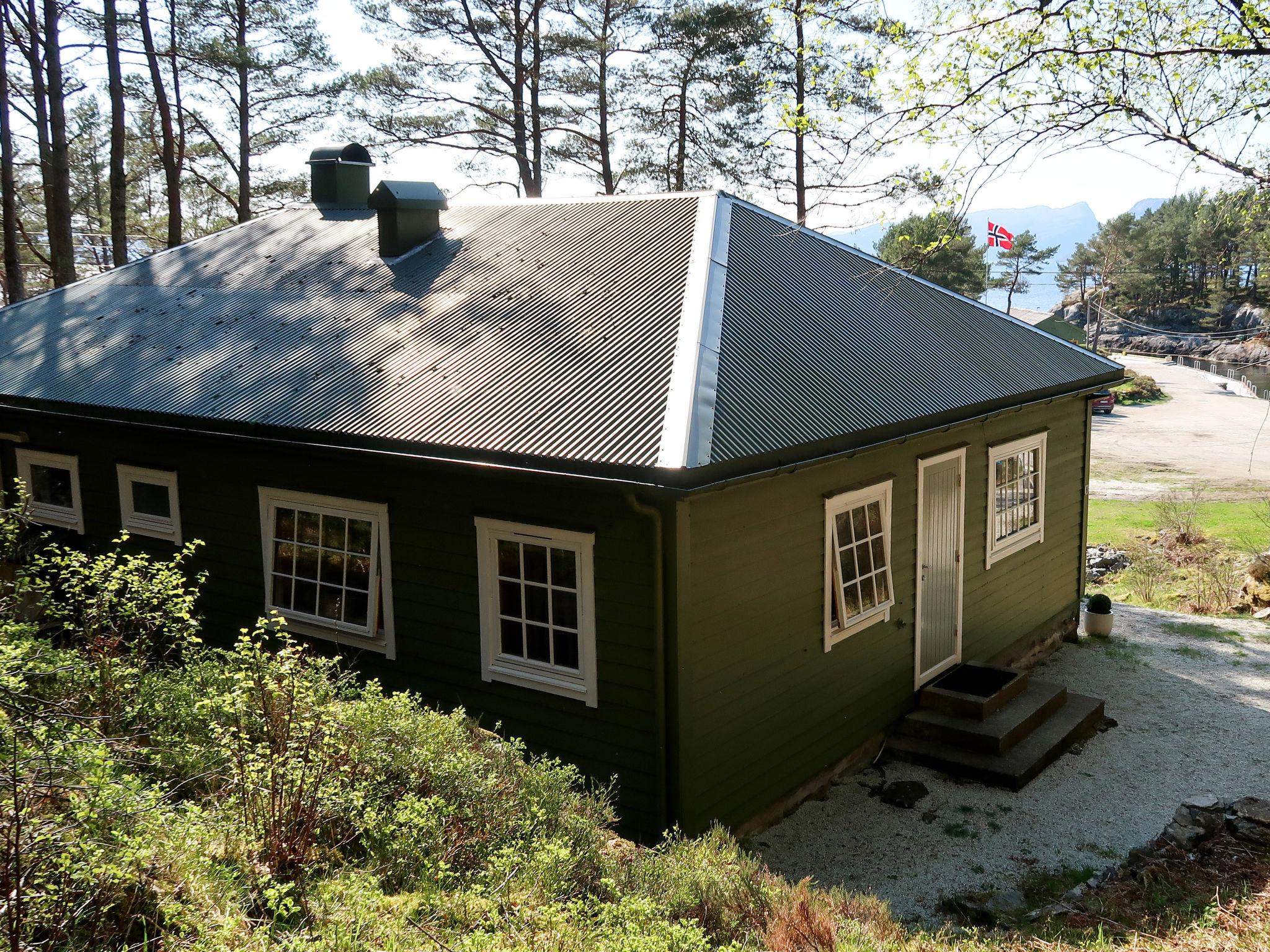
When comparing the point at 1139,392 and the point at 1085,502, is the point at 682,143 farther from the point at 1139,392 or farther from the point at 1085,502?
the point at 1139,392

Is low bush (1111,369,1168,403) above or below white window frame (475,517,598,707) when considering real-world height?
below

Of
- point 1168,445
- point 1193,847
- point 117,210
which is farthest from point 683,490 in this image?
point 1168,445

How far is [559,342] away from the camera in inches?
304

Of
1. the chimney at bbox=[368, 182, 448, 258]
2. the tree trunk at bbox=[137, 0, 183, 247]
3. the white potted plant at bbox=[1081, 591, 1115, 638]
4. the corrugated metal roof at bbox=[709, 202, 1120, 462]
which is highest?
the tree trunk at bbox=[137, 0, 183, 247]

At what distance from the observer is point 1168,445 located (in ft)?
111

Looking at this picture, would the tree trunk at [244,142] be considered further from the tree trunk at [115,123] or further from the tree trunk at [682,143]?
the tree trunk at [682,143]

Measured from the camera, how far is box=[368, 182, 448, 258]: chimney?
411 inches

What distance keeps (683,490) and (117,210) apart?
1657 centimetres

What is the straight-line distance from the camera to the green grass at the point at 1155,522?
18.8m

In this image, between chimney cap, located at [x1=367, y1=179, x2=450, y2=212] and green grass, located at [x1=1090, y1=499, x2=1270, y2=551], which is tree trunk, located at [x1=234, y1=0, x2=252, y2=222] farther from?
green grass, located at [x1=1090, y1=499, x2=1270, y2=551]

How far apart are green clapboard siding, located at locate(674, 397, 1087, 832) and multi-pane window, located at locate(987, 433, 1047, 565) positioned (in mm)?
171

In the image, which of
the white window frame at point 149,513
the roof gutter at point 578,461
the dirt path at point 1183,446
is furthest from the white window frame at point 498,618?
the dirt path at point 1183,446

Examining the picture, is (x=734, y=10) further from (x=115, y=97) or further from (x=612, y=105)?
(x=115, y=97)

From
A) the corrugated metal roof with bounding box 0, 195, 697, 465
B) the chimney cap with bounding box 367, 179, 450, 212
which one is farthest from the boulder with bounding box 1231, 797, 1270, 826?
the chimney cap with bounding box 367, 179, 450, 212
